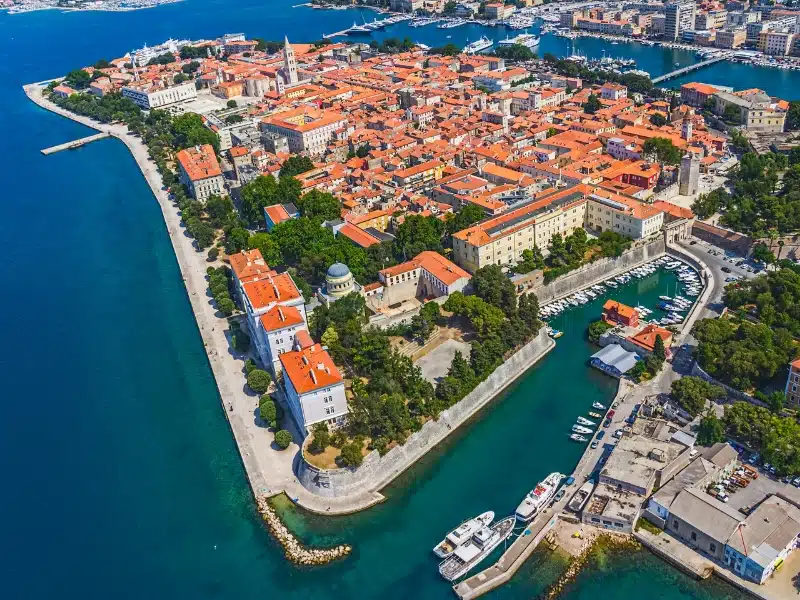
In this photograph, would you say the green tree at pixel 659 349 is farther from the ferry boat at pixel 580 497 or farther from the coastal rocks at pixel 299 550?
the coastal rocks at pixel 299 550

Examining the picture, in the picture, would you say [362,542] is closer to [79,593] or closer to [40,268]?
[79,593]

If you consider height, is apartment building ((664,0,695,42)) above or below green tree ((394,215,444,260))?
above

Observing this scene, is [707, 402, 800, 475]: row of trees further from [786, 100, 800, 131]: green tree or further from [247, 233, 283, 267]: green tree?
[786, 100, 800, 131]: green tree

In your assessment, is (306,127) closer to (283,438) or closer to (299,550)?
(283,438)

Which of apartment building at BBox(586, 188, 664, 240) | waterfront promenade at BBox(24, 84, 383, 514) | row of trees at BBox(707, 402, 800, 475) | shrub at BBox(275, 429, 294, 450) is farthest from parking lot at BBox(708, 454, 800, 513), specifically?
apartment building at BBox(586, 188, 664, 240)

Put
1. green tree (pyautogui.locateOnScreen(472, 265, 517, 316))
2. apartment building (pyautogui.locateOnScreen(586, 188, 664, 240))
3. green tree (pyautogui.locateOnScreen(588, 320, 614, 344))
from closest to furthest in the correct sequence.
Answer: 1. green tree (pyautogui.locateOnScreen(588, 320, 614, 344))
2. green tree (pyautogui.locateOnScreen(472, 265, 517, 316))
3. apartment building (pyautogui.locateOnScreen(586, 188, 664, 240))

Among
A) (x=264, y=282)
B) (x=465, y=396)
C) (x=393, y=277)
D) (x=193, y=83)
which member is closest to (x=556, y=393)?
(x=465, y=396)

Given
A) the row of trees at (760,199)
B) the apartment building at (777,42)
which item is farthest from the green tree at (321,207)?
the apartment building at (777,42)

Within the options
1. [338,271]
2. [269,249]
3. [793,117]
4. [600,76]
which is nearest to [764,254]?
[338,271]
